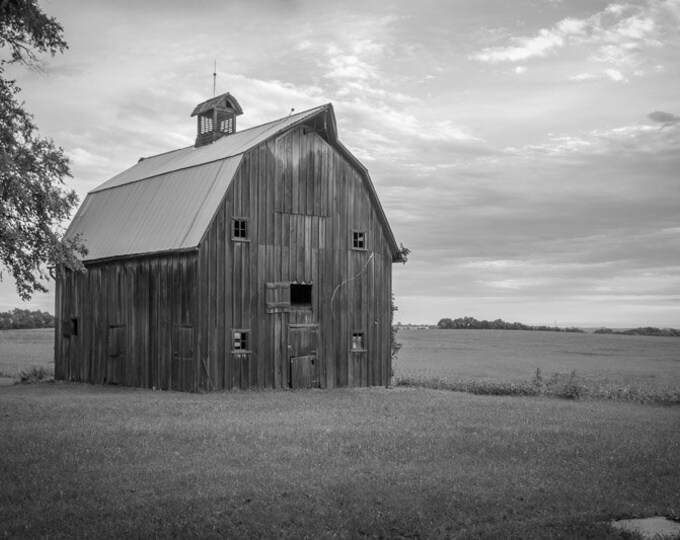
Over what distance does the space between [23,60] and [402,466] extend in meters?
16.1

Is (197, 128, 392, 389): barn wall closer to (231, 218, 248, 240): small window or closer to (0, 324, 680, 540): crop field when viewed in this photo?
(231, 218, 248, 240): small window

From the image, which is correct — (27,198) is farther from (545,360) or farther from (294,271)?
(545,360)

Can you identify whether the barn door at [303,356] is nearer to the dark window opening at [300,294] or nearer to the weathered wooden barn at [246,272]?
the weathered wooden barn at [246,272]

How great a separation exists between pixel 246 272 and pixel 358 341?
20.2 ft

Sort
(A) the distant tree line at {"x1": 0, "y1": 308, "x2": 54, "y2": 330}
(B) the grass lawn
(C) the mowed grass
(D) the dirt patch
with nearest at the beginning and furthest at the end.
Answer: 1. (D) the dirt patch
2. (B) the grass lawn
3. (C) the mowed grass
4. (A) the distant tree line at {"x1": 0, "y1": 308, "x2": 54, "y2": 330}

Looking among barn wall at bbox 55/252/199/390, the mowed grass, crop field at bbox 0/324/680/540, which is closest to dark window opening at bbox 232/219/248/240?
barn wall at bbox 55/252/199/390

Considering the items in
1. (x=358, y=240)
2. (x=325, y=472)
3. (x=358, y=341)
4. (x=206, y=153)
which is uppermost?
(x=206, y=153)

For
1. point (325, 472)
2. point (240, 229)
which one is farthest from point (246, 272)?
point (325, 472)

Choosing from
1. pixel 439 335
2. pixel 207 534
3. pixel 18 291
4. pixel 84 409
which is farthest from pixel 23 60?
pixel 439 335

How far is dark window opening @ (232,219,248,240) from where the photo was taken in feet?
101

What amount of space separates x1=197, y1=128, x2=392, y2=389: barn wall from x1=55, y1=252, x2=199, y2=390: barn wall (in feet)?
3.36

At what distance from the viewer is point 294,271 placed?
106 ft

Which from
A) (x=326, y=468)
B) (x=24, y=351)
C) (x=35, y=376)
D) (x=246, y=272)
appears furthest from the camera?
(x=24, y=351)

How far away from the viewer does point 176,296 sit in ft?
101
